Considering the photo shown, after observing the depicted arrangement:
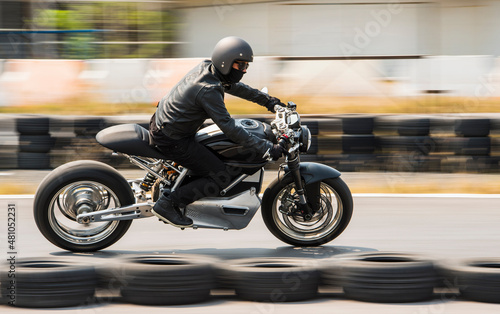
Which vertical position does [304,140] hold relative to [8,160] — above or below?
above

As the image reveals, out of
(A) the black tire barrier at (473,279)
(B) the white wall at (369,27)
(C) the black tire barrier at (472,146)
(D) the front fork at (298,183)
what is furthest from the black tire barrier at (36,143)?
(B) the white wall at (369,27)

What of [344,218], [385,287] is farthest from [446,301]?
[344,218]

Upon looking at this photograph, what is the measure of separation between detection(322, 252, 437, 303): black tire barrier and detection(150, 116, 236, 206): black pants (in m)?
1.39

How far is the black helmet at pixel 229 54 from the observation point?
5.83 metres

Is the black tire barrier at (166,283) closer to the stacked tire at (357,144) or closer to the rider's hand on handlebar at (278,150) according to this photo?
the rider's hand on handlebar at (278,150)

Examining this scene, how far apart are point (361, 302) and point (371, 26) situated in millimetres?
14282

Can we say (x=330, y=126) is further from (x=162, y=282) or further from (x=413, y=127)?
(x=162, y=282)

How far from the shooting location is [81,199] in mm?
6105

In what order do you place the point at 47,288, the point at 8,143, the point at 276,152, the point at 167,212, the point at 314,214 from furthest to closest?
the point at 8,143 < the point at 314,214 < the point at 167,212 < the point at 276,152 < the point at 47,288

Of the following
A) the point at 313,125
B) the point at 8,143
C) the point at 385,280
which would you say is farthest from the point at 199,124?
the point at 8,143

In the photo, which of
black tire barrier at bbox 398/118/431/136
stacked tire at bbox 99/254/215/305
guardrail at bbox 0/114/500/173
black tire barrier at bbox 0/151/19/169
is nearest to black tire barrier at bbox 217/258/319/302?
stacked tire at bbox 99/254/215/305

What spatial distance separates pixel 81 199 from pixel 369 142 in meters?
6.06

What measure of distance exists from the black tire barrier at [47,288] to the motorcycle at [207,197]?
1.10 metres

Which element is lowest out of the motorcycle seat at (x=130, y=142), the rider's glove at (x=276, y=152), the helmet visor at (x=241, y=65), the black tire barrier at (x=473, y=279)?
the black tire barrier at (x=473, y=279)
